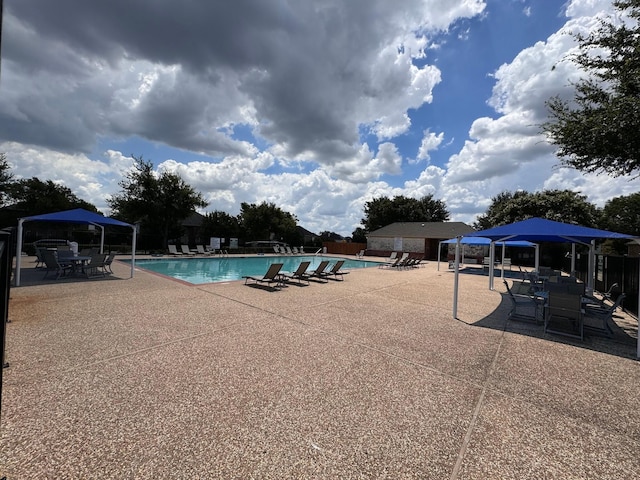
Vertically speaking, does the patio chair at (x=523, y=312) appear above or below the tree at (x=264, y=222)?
below

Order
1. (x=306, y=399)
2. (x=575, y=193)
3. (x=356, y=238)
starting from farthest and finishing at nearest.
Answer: (x=356, y=238) < (x=575, y=193) < (x=306, y=399)

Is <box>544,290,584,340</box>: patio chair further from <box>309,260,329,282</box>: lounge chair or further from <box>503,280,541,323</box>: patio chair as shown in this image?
<box>309,260,329,282</box>: lounge chair

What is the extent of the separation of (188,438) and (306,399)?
120cm

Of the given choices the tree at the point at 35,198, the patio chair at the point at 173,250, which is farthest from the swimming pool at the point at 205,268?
the tree at the point at 35,198

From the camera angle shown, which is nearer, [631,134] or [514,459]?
[514,459]

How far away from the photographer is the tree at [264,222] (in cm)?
3725

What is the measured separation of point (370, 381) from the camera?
3.71m

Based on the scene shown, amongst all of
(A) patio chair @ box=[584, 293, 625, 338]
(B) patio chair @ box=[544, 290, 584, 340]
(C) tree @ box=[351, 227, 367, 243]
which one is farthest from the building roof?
(B) patio chair @ box=[544, 290, 584, 340]

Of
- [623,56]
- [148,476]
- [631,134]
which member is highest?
[623,56]

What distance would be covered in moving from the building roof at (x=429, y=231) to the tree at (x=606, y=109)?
2422 cm

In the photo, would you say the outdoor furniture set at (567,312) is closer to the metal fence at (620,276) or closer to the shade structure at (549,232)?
the shade structure at (549,232)

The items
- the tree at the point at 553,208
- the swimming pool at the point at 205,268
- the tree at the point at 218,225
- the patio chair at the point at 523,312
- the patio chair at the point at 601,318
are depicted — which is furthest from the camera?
the tree at the point at 218,225

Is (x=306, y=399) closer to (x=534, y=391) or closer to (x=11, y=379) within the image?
(x=534, y=391)

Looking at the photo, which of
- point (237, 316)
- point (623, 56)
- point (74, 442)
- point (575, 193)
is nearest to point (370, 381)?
point (74, 442)
